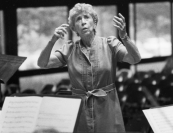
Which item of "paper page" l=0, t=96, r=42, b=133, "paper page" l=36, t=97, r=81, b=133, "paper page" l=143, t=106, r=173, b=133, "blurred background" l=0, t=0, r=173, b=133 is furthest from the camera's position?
"blurred background" l=0, t=0, r=173, b=133

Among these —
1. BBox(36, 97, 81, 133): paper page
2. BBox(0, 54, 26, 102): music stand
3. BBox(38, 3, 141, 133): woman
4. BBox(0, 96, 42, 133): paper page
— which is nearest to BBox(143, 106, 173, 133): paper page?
BBox(38, 3, 141, 133): woman

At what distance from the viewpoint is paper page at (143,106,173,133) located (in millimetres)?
1905

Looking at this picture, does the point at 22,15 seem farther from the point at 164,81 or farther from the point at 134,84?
the point at 164,81

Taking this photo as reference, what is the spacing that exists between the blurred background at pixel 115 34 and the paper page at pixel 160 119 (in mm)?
1629

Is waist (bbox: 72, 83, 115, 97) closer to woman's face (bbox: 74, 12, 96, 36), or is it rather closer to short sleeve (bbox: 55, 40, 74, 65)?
short sleeve (bbox: 55, 40, 74, 65)

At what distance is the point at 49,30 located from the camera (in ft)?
13.4

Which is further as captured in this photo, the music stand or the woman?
the music stand

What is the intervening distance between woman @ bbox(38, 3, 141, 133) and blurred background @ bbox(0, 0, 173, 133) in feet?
5.41

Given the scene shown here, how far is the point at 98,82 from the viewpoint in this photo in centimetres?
191

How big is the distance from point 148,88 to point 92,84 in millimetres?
2585

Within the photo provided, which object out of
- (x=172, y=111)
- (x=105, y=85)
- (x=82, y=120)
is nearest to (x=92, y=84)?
(x=105, y=85)

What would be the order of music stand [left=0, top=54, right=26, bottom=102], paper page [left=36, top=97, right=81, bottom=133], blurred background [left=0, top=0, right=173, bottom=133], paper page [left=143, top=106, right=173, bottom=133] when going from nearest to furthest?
paper page [left=36, top=97, right=81, bottom=133] → paper page [left=143, top=106, right=173, bottom=133] → music stand [left=0, top=54, right=26, bottom=102] → blurred background [left=0, top=0, right=173, bottom=133]

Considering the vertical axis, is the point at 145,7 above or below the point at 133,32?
above

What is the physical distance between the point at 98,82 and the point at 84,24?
0.31 metres
